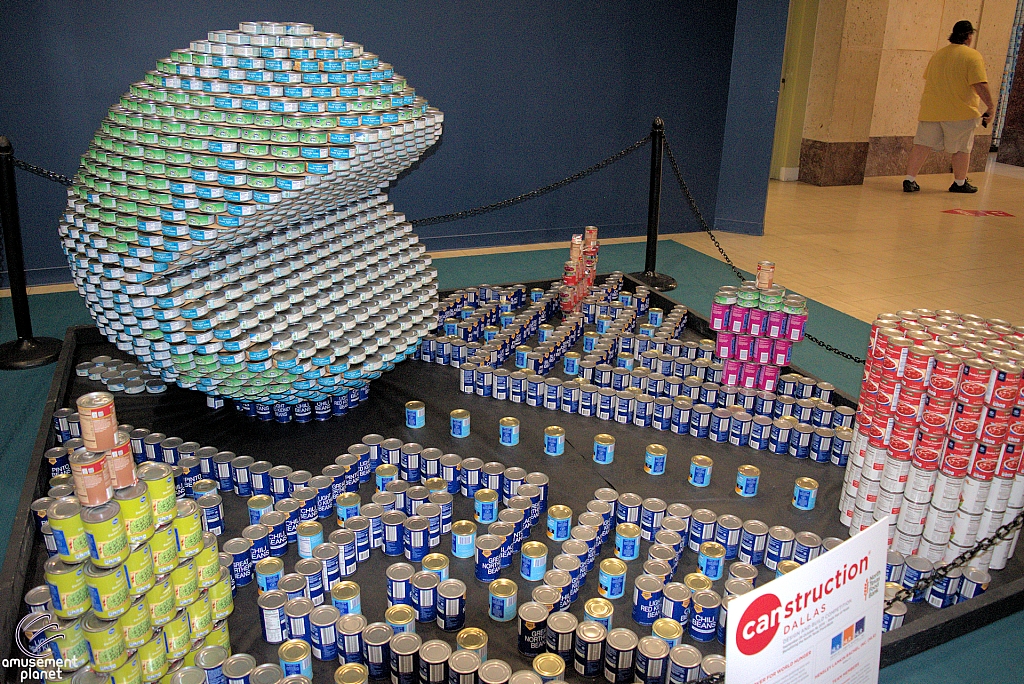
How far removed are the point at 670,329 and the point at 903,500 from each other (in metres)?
2.30

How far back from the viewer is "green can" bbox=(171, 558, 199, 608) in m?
2.71

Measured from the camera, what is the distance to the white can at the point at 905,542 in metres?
3.53

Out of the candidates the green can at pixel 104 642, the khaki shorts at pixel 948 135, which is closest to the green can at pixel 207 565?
the green can at pixel 104 642

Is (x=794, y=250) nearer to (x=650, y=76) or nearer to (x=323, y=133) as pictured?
(x=650, y=76)

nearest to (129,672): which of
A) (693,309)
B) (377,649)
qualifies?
(377,649)

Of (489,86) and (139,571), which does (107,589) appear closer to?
(139,571)

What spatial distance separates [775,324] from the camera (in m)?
4.91

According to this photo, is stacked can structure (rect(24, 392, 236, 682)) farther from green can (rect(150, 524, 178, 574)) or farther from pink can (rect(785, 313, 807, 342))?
pink can (rect(785, 313, 807, 342))

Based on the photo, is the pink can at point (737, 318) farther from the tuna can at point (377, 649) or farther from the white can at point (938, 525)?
the tuna can at point (377, 649)

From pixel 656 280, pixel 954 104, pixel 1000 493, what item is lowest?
pixel 656 280

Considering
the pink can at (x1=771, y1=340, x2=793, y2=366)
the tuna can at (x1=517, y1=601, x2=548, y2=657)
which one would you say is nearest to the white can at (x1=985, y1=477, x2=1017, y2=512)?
the pink can at (x1=771, y1=340, x2=793, y2=366)

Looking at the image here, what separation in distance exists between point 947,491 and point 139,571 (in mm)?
3166

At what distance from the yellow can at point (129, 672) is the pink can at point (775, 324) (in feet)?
12.5

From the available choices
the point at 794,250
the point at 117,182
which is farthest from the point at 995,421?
the point at 794,250
